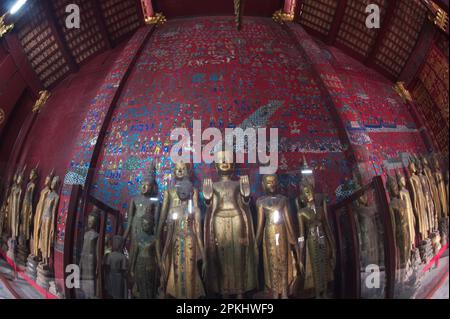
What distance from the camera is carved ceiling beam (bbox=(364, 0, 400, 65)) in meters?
5.62

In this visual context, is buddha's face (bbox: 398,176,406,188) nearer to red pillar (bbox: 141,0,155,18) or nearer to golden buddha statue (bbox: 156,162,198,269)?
golden buddha statue (bbox: 156,162,198,269)

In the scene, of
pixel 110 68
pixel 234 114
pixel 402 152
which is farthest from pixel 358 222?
pixel 110 68

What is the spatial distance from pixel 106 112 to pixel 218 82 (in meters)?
1.43

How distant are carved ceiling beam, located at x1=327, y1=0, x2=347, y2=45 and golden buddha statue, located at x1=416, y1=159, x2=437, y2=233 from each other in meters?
2.22

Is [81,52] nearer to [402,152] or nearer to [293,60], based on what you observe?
[293,60]

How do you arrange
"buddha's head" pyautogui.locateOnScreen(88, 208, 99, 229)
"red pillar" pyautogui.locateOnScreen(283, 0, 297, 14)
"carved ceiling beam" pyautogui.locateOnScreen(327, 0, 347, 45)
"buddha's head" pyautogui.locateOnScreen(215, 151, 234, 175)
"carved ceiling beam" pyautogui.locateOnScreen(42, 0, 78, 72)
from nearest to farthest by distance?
"buddha's head" pyautogui.locateOnScreen(88, 208, 99, 229) → "buddha's head" pyautogui.locateOnScreen(215, 151, 234, 175) → "carved ceiling beam" pyautogui.locateOnScreen(42, 0, 78, 72) → "carved ceiling beam" pyautogui.locateOnScreen(327, 0, 347, 45) → "red pillar" pyautogui.locateOnScreen(283, 0, 297, 14)

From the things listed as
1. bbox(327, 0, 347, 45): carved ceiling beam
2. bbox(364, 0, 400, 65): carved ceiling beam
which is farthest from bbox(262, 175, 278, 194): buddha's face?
bbox(327, 0, 347, 45): carved ceiling beam

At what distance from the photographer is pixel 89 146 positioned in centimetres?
571

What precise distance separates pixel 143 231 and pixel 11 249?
1.33 m

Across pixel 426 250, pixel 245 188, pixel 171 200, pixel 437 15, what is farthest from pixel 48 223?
pixel 437 15

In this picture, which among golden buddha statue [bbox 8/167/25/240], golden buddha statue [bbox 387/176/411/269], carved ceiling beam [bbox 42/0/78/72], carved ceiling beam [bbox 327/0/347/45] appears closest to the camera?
golden buddha statue [bbox 387/176/411/269]

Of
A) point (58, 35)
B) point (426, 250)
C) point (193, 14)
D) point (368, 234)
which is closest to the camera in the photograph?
point (426, 250)

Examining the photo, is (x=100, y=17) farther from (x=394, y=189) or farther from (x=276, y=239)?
(x=394, y=189)

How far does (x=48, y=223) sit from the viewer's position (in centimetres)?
516
